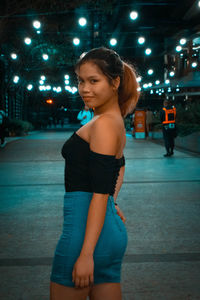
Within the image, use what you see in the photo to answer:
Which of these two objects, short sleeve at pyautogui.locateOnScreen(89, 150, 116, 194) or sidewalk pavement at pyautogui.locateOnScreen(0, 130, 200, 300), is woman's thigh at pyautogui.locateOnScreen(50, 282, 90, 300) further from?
sidewalk pavement at pyautogui.locateOnScreen(0, 130, 200, 300)

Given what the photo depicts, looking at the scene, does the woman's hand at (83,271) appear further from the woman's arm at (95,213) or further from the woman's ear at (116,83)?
the woman's ear at (116,83)

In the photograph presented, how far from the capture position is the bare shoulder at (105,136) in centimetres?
205

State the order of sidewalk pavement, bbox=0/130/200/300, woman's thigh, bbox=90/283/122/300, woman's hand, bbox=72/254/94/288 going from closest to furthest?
woman's hand, bbox=72/254/94/288, woman's thigh, bbox=90/283/122/300, sidewalk pavement, bbox=0/130/200/300

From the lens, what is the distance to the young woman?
6.72 feet

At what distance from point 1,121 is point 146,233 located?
1623 centimetres

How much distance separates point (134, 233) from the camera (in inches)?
229

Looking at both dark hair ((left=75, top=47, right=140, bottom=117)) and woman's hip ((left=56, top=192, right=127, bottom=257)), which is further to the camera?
dark hair ((left=75, top=47, right=140, bottom=117))

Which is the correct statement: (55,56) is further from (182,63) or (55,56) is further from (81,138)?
(81,138)

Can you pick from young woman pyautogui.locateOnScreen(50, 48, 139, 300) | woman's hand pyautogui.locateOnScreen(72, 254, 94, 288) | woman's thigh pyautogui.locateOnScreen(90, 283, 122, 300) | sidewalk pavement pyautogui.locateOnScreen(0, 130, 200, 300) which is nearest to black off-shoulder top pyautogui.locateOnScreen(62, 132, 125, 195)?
young woman pyautogui.locateOnScreen(50, 48, 139, 300)

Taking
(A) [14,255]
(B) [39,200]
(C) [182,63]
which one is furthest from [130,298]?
(C) [182,63]

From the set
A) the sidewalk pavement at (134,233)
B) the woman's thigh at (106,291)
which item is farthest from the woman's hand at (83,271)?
the sidewalk pavement at (134,233)

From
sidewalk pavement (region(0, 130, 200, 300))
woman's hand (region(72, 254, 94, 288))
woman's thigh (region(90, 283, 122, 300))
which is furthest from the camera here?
sidewalk pavement (region(0, 130, 200, 300))

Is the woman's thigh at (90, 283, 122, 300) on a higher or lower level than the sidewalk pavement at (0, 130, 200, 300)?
higher

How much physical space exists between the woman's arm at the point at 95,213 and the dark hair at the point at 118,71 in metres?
0.28
